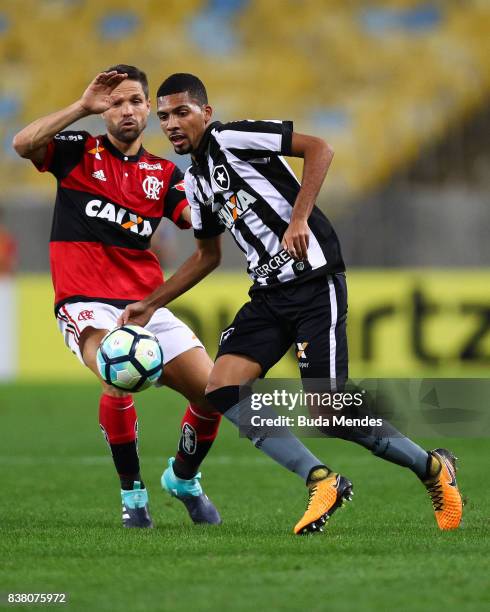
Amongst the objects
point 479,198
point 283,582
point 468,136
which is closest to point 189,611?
point 283,582

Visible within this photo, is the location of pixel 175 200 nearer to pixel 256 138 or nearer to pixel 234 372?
pixel 256 138

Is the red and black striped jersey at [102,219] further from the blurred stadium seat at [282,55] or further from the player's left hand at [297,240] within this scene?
the blurred stadium seat at [282,55]

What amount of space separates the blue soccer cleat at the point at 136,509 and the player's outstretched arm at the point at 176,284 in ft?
2.67

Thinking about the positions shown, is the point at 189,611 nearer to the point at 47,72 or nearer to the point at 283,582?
the point at 283,582

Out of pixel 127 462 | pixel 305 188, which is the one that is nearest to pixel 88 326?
pixel 127 462

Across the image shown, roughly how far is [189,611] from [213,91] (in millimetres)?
18785

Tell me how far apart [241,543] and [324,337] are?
97 centimetres

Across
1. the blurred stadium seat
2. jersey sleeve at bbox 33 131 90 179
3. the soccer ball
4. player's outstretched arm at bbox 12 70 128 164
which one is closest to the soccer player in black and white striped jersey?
the soccer ball

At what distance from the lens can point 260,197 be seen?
209 inches

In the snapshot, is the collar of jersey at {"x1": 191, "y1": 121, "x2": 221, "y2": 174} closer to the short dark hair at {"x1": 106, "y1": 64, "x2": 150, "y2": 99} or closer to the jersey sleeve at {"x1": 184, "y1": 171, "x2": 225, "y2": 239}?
the jersey sleeve at {"x1": 184, "y1": 171, "x2": 225, "y2": 239}

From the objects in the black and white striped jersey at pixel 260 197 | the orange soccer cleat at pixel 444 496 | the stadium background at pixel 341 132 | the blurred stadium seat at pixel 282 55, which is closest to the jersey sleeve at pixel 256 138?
the black and white striped jersey at pixel 260 197

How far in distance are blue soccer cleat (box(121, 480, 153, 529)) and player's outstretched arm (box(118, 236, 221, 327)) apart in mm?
813

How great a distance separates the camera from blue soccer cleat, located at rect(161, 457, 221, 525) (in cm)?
585

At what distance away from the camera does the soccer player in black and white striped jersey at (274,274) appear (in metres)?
5.20
